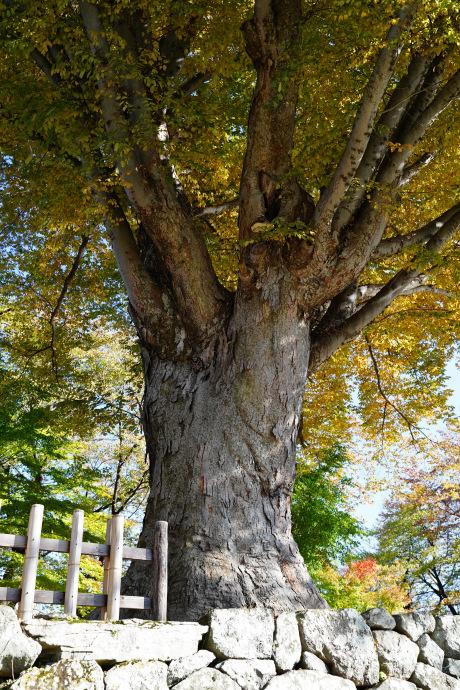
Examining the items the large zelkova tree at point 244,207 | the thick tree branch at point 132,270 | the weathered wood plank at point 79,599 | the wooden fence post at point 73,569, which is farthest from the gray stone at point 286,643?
the thick tree branch at point 132,270

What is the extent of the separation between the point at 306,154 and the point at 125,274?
97.9 inches

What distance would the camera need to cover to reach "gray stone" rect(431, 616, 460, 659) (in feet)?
18.4

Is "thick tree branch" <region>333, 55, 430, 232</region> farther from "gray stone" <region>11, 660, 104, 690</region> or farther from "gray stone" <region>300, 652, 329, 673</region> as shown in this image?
"gray stone" <region>11, 660, 104, 690</region>

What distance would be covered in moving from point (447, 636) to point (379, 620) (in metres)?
0.84

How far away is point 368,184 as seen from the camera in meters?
6.23

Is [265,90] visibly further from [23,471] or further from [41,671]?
[23,471]

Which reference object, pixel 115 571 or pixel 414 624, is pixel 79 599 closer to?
pixel 115 571

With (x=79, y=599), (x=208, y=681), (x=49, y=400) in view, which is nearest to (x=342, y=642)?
(x=208, y=681)

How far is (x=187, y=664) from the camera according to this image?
14.0ft

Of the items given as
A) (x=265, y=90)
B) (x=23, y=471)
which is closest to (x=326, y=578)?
(x=23, y=471)

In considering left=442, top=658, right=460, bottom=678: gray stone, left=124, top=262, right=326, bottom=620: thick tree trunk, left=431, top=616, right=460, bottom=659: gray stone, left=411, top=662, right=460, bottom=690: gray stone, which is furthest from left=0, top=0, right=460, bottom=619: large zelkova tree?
left=442, top=658, right=460, bottom=678: gray stone

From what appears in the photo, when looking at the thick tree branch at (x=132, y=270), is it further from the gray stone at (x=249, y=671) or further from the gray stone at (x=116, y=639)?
the gray stone at (x=249, y=671)

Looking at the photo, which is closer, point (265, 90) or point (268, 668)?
point (268, 668)

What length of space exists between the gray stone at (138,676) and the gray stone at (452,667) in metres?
2.92
